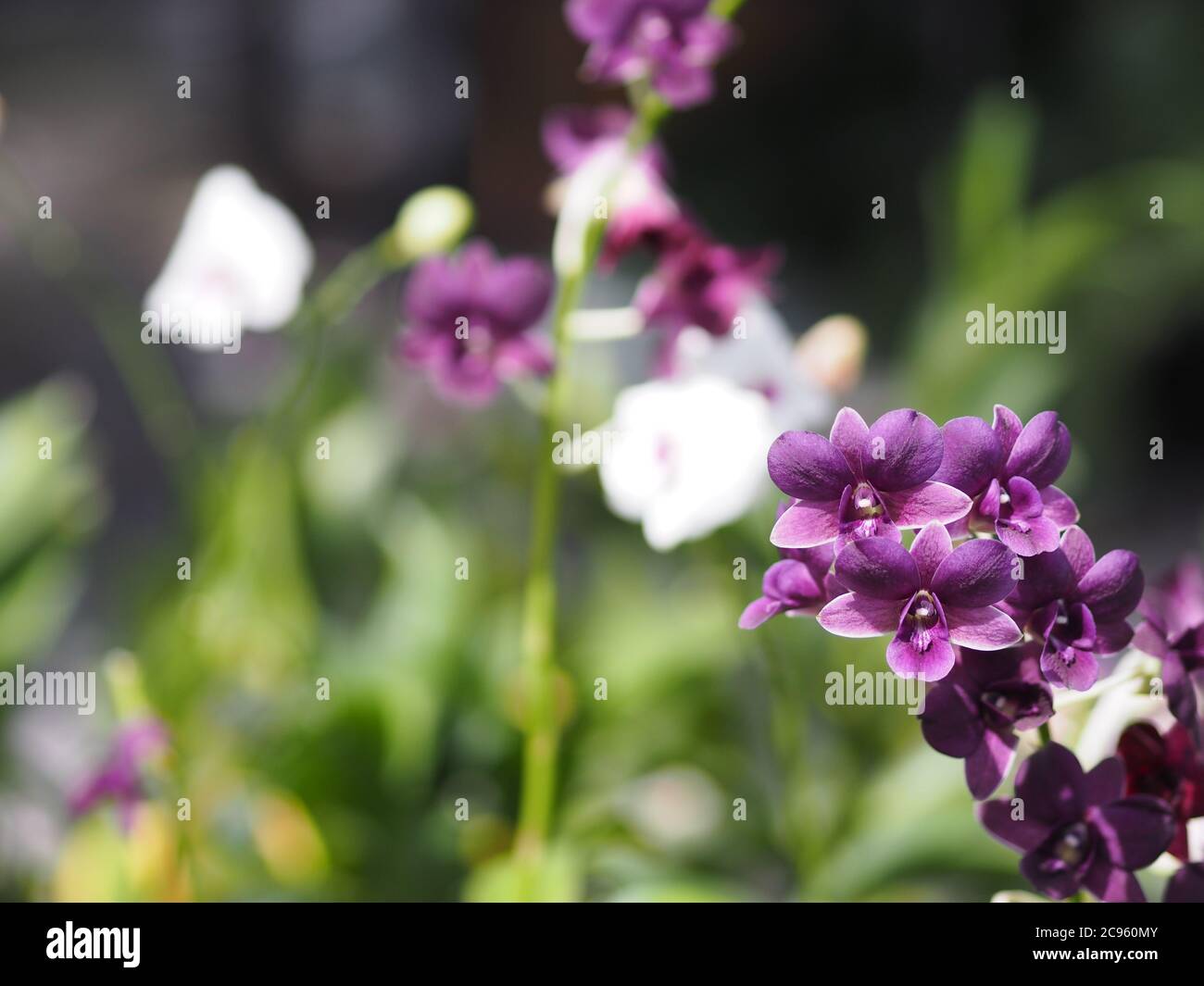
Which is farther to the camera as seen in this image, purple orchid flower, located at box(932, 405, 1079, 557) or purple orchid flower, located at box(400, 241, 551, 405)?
purple orchid flower, located at box(400, 241, 551, 405)

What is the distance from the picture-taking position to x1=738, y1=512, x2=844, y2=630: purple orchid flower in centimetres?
37

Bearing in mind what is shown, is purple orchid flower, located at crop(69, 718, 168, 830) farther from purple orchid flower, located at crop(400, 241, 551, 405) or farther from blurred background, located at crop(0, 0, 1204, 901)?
purple orchid flower, located at crop(400, 241, 551, 405)

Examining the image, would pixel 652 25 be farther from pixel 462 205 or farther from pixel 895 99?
pixel 895 99

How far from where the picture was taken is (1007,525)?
0.34 m

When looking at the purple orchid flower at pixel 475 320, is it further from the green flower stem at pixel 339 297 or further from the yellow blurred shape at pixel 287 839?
the yellow blurred shape at pixel 287 839

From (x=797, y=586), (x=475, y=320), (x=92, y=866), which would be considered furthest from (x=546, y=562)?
(x=92, y=866)

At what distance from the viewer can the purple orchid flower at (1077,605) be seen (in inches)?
13.6

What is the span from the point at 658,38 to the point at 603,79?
43mm

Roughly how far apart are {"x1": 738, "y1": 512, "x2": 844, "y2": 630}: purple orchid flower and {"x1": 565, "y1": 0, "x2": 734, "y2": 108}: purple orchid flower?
0.27 meters

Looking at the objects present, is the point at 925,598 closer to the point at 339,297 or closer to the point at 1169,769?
the point at 1169,769

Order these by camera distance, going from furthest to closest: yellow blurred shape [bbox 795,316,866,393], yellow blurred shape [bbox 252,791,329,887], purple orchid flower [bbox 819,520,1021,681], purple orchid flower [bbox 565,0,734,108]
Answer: yellow blurred shape [bbox 252,791,329,887] < yellow blurred shape [bbox 795,316,866,393] < purple orchid flower [bbox 565,0,734,108] < purple orchid flower [bbox 819,520,1021,681]

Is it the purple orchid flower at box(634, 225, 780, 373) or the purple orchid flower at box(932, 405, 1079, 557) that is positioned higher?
the purple orchid flower at box(634, 225, 780, 373)

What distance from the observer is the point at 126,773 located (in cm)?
59

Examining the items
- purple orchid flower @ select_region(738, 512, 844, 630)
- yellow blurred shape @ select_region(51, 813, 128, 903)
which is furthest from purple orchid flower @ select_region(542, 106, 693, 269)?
yellow blurred shape @ select_region(51, 813, 128, 903)
